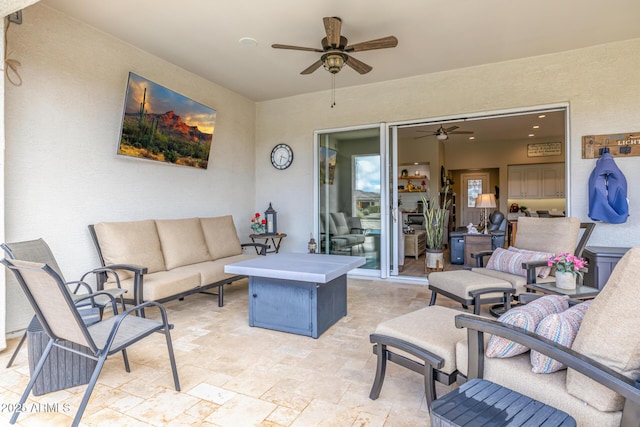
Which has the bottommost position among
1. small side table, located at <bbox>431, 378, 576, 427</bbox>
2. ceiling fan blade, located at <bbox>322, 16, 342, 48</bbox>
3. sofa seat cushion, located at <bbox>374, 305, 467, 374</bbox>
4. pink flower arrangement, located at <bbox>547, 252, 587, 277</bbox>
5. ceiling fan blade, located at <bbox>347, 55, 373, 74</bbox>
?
small side table, located at <bbox>431, 378, 576, 427</bbox>

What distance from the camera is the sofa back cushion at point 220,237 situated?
4.47m

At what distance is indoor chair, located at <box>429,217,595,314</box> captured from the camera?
2965 mm

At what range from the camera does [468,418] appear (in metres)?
1.16

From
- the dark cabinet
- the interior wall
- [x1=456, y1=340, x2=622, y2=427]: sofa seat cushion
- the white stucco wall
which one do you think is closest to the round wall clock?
the white stucco wall

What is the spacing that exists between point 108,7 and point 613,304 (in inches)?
166

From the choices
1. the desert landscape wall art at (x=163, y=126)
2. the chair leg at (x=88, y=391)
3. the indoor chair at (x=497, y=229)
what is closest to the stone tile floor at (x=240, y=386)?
the chair leg at (x=88, y=391)

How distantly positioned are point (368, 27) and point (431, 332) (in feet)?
10.1

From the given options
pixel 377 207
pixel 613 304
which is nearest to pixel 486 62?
pixel 377 207

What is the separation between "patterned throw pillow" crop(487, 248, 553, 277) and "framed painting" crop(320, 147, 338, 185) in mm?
2849

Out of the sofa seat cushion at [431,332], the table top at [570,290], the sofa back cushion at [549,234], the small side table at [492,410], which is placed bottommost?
the small side table at [492,410]

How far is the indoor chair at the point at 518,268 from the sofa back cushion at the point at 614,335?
1.75 metres

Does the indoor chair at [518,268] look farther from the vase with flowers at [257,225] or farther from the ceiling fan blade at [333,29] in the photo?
the vase with flowers at [257,225]

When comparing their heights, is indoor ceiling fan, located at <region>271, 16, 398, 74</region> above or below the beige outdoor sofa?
above

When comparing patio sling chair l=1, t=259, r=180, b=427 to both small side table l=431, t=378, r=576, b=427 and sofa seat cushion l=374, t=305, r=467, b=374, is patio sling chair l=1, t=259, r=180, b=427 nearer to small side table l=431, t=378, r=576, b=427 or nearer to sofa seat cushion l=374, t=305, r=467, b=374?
sofa seat cushion l=374, t=305, r=467, b=374
